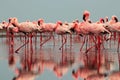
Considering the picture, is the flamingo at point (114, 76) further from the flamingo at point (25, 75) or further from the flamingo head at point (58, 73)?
the flamingo at point (25, 75)

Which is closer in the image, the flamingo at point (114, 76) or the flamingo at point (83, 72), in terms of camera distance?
the flamingo at point (114, 76)

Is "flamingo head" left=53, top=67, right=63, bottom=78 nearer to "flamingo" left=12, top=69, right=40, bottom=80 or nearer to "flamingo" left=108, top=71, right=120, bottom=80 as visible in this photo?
"flamingo" left=12, top=69, right=40, bottom=80

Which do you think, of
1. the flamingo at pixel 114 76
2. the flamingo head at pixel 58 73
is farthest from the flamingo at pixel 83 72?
the flamingo at pixel 114 76

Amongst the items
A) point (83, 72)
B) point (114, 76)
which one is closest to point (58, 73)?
point (83, 72)

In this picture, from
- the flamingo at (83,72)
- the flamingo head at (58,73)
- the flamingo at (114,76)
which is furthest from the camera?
the flamingo head at (58,73)

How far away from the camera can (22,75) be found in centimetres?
888

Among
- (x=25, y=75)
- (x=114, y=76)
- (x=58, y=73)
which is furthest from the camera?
(x=58, y=73)

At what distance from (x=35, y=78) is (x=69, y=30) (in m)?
10.7

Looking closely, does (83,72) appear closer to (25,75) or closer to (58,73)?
(58,73)

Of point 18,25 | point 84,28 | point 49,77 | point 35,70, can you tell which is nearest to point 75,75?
point 49,77

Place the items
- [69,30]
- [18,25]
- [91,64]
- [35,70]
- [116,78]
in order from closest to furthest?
[116,78]
[35,70]
[91,64]
[18,25]
[69,30]

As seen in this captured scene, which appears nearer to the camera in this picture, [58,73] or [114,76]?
[114,76]

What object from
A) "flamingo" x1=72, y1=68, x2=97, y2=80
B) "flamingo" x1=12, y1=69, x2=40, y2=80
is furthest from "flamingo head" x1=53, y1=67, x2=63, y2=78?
"flamingo" x1=12, y1=69, x2=40, y2=80

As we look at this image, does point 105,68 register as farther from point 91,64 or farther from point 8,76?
point 8,76
